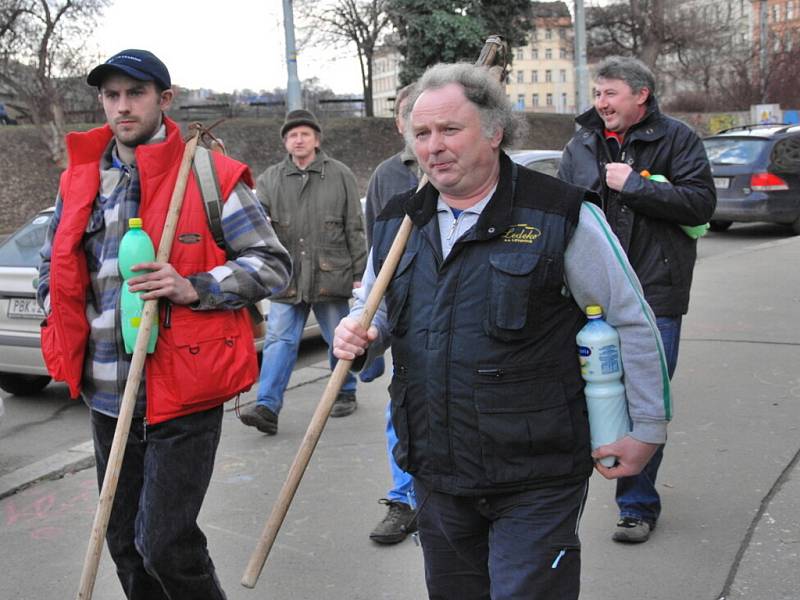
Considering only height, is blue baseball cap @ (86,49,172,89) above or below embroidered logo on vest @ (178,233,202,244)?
above

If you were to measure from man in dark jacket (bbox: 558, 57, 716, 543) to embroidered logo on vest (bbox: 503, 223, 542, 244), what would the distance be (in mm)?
1502

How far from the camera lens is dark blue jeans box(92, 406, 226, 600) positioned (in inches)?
116

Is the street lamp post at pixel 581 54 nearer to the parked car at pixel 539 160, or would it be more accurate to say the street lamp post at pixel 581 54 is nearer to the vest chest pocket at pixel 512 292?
the parked car at pixel 539 160

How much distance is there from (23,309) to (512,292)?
18.0 feet

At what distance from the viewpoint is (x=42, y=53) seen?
2612 centimetres

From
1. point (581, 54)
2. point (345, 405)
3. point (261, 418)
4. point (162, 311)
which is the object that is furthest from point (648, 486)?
point (581, 54)

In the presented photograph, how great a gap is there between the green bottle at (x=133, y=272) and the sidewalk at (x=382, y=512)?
1.40 metres

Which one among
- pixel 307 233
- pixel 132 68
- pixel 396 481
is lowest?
pixel 396 481

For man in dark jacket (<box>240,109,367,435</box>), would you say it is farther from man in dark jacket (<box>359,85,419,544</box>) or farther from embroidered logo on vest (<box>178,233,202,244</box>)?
embroidered logo on vest (<box>178,233,202,244</box>)

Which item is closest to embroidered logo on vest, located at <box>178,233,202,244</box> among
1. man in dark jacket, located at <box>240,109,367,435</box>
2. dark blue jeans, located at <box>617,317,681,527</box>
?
dark blue jeans, located at <box>617,317,681,527</box>

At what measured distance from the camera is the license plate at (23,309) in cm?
699

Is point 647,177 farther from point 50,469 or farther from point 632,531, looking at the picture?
point 50,469

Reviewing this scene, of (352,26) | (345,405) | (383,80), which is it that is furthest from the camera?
(383,80)

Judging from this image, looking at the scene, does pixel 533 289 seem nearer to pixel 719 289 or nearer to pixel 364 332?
pixel 364 332
